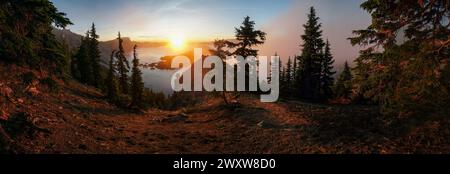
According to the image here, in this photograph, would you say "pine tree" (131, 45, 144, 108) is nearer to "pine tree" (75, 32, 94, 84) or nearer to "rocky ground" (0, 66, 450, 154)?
"rocky ground" (0, 66, 450, 154)

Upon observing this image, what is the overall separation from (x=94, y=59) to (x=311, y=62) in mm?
40374

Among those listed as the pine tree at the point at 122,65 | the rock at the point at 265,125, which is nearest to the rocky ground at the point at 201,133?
the rock at the point at 265,125

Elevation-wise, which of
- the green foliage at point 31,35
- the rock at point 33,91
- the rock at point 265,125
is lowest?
the rock at point 265,125

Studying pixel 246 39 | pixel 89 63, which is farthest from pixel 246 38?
pixel 89 63

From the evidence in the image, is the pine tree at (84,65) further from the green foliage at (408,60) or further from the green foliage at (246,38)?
the green foliage at (408,60)

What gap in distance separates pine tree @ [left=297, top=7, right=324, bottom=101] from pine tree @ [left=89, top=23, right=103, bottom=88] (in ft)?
125

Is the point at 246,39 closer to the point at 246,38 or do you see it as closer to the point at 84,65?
the point at 246,38

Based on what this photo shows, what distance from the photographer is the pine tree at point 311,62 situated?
4681 centimetres

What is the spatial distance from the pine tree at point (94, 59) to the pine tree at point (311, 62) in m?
38.2

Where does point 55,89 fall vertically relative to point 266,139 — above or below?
above

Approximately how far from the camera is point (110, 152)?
15773 millimetres

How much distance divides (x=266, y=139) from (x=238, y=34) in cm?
1402
